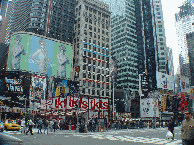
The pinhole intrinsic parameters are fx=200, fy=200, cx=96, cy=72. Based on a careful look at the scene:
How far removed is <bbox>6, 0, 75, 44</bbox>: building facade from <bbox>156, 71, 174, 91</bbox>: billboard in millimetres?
43507

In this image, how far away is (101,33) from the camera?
303 ft

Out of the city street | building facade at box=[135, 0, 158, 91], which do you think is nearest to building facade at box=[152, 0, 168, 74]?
building facade at box=[135, 0, 158, 91]

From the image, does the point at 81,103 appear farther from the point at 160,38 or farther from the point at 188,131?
the point at 160,38

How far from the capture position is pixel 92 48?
86.3 metres

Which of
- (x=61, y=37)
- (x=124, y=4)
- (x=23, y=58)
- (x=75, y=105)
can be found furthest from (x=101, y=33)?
(x=75, y=105)

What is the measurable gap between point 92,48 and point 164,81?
36189mm

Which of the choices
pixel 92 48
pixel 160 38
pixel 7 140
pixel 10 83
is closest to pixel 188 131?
pixel 7 140

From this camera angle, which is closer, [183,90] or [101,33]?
[101,33]

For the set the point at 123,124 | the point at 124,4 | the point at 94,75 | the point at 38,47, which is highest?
the point at 124,4

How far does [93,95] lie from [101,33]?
29.9 meters

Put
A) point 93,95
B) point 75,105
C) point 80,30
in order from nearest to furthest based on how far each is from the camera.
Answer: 1. point 75,105
2. point 93,95
3. point 80,30

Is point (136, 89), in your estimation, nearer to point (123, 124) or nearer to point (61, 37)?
point (61, 37)

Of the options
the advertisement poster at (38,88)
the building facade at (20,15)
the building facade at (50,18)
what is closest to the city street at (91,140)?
the advertisement poster at (38,88)

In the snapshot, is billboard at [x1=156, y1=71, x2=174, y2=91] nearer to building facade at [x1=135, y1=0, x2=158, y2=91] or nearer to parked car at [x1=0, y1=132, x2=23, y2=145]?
building facade at [x1=135, y1=0, x2=158, y2=91]
